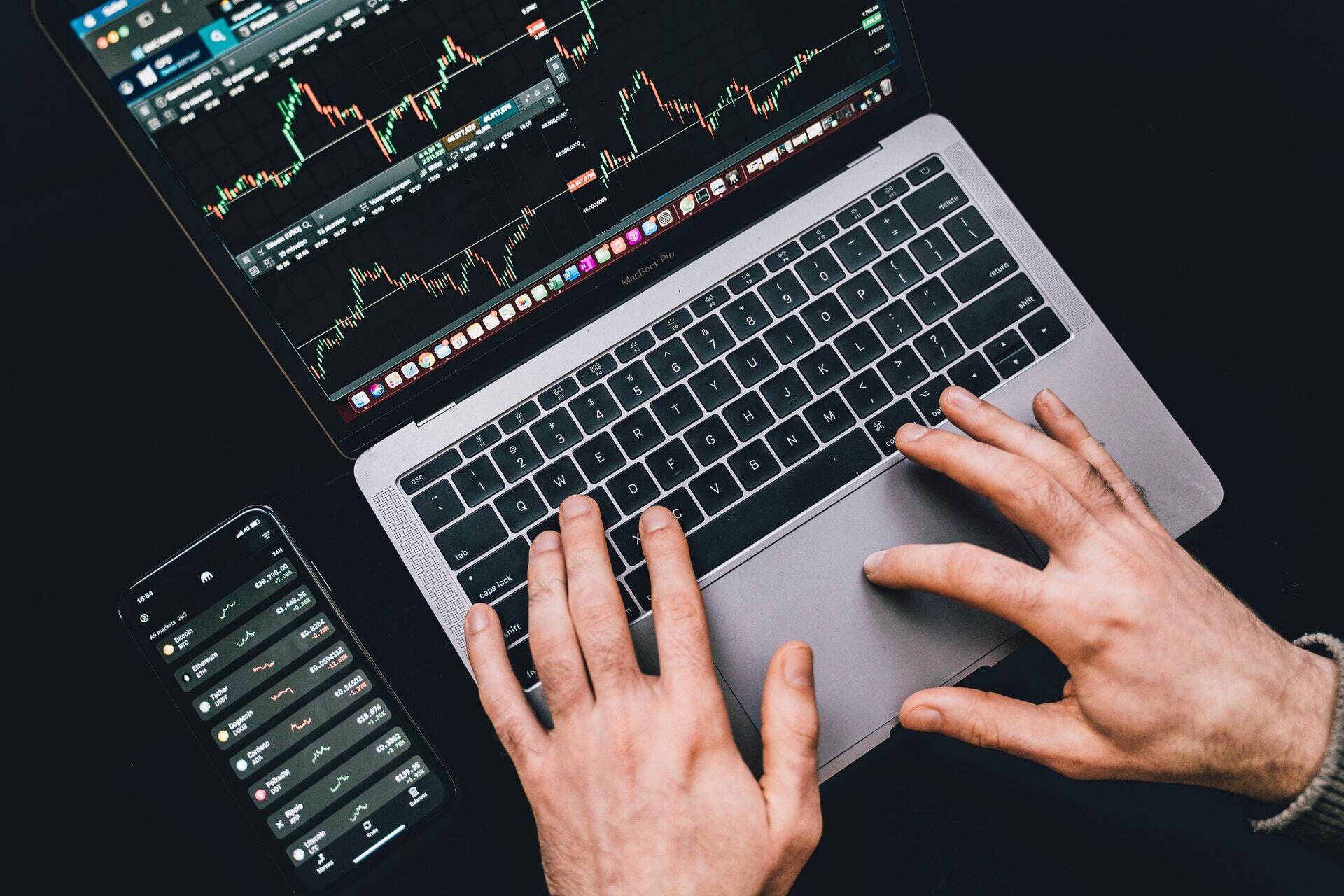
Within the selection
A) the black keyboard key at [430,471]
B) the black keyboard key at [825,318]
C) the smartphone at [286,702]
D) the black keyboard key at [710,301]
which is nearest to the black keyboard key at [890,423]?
the black keyboard key at [825,318]

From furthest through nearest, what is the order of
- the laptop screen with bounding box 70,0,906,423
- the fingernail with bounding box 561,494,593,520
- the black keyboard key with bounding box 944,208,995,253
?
1. the black keyboard key with bounding box 944,208,995,253
2. the fingernail with bounding box 561,494,593,520
3. the laptop screen with bounding box 70,0,906,423

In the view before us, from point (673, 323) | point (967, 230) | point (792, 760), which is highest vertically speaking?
point (673, 323)

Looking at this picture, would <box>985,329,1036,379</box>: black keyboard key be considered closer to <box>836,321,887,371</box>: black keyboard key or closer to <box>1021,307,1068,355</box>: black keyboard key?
<box>1021,307,1068,355</box>: black keyboard key

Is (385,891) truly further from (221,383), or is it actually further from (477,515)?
(221,383)

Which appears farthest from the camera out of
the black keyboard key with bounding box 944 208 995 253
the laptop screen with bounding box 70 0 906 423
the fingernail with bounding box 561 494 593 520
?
the black keyboard key with bounding box 944 208 995 253

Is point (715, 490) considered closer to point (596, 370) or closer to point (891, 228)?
point (596, 370)

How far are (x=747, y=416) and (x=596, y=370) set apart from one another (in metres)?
0.17

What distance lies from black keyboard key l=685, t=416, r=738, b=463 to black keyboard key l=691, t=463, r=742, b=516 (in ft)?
0.06

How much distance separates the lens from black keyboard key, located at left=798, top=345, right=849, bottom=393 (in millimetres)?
930

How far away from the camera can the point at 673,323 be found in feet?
3.10

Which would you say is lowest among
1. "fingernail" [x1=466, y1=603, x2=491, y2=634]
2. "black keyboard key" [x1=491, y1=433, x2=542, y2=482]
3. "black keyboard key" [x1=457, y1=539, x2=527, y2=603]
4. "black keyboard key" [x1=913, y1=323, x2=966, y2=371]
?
"black keyboard key" [x1=913, y1=323, x2=966, y2=371]

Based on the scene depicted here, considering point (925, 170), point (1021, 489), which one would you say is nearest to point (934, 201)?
point (925, 170)

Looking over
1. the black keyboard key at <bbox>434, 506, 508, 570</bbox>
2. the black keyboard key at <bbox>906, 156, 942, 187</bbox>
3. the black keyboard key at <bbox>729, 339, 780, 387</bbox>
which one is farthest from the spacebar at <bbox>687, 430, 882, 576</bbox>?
the black keyboard key at <bbox>906, 156, 942, 187</bbox>

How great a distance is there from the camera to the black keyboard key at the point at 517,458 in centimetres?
91
